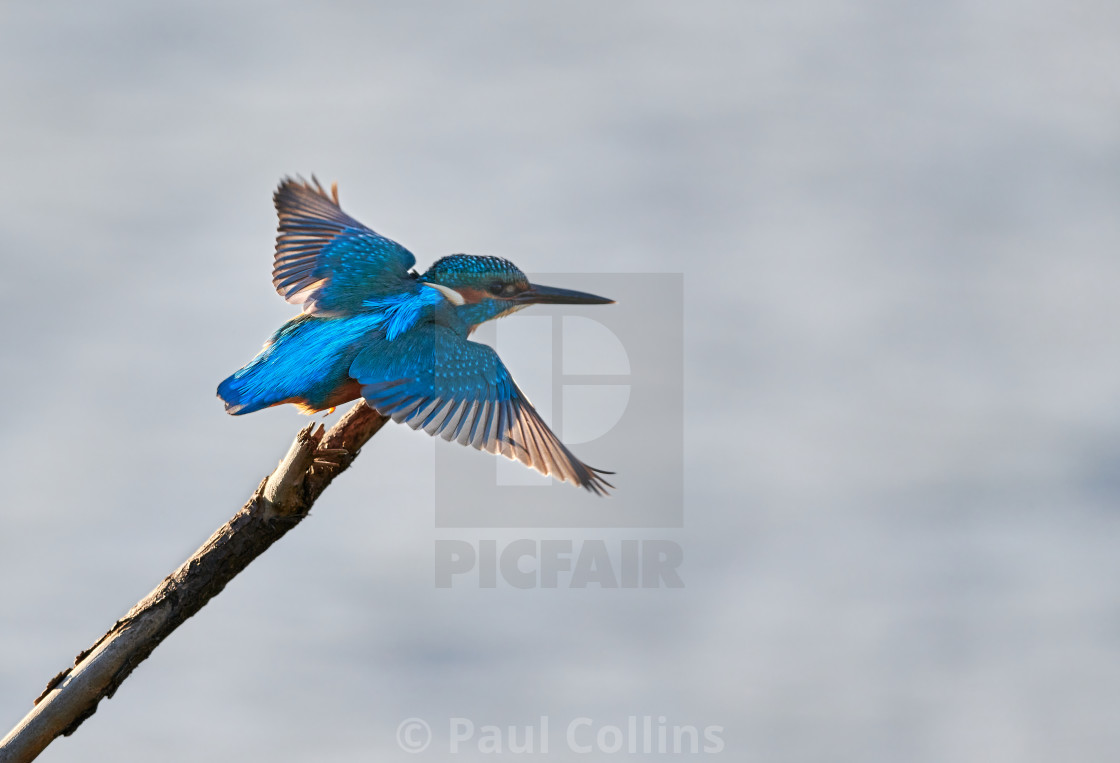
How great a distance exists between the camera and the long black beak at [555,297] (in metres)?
7.04

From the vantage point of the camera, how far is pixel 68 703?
16.0ft

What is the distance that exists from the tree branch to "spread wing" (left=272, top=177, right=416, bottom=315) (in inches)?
52.0

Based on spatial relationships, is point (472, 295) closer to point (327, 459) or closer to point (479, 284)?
point (479, 284)

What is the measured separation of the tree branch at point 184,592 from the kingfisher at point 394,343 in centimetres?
49

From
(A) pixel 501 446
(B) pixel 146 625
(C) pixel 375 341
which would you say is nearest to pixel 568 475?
(A) pixel 501 446

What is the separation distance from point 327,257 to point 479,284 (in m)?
0.93

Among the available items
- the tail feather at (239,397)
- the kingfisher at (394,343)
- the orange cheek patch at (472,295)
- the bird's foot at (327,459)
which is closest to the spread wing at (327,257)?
the kingfisher at (394,343)

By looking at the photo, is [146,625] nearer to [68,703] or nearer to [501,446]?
[68,703]

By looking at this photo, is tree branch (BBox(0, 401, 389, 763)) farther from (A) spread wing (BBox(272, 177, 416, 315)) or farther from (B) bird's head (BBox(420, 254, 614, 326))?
(B) bird's head (BBox(420, 254, 614, 326))

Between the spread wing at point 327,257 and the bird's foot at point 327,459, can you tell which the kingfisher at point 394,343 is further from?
the bird's foot at point 327,459

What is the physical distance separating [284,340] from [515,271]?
166 centimetres

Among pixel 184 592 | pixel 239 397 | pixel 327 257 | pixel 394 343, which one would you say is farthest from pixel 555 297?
pixel 184 592

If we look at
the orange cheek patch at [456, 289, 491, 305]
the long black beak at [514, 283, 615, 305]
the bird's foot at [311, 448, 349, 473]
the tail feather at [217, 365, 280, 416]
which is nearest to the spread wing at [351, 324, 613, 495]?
the bird's foot at [311, 448, 349, 473]

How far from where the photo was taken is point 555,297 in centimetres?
717
